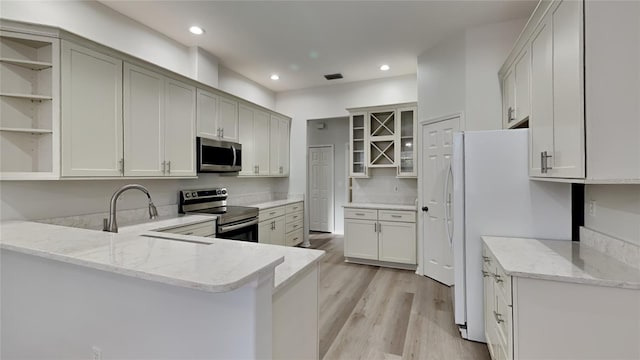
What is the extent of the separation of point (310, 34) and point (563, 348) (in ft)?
11.4

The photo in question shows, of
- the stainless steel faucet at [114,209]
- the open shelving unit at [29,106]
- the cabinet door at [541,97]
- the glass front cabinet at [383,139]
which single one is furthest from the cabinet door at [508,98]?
the open shelving unit at [29,106]

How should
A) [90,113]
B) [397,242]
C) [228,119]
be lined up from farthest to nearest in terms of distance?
[397,242] → [228,119] → [90,113]

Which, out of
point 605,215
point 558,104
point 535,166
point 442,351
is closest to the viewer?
point 558,104

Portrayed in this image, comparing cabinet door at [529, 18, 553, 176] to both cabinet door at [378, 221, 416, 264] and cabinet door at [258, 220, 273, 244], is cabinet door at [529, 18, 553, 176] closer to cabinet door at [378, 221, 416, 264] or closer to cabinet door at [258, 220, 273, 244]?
cabinet door at [378, 221, 416, 264]

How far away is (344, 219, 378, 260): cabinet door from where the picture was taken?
4.28 metres

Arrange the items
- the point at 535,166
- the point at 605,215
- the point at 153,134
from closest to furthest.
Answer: the point at 605,215 → the point at 535,166 → the point at 153,134

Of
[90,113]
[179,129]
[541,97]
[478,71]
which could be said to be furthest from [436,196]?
[90,113]

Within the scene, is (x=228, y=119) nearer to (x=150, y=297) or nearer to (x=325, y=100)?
(x=325, y=100)

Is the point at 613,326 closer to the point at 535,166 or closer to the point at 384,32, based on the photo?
the point at 535,166

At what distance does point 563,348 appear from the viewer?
143 cm

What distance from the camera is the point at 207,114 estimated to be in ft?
11.7

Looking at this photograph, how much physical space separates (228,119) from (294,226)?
2.19 metres

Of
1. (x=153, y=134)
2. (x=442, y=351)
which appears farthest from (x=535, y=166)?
(x=153, y=134)

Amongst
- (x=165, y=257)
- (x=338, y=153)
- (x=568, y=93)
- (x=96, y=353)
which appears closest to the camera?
(x=165, y=257)
